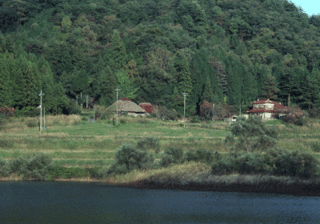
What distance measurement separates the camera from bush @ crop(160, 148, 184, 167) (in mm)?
35875

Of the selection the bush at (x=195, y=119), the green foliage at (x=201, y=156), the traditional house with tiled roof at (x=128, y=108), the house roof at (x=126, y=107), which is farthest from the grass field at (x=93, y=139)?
the bush at (x=195, y=119)

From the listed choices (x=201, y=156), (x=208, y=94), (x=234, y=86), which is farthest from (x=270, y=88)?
(x=201, y=156)

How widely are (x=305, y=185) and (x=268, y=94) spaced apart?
79867 mm

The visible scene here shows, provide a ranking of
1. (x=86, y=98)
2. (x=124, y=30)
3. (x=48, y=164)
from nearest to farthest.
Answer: (x=48, y=164)
(x=86, y=98)
(x=124, y=30)

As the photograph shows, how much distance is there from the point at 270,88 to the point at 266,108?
34.1 feet

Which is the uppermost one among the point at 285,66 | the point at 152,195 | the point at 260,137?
the point at 285,66

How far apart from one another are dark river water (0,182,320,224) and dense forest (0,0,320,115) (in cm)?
4580

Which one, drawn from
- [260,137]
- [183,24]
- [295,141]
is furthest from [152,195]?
[183,24]

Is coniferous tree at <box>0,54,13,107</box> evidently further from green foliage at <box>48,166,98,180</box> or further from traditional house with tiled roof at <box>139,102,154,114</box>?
green foliage at <box>48,166,98,180</box>

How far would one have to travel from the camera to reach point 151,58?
105 meters

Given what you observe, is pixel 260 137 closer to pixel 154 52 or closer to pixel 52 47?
pixel 154 52

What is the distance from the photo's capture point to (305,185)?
1189 inches

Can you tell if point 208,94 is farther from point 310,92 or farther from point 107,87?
point 310,92

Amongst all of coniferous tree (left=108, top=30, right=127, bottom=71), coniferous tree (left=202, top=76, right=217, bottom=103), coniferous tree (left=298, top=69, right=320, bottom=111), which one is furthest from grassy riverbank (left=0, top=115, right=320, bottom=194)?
coniferous tree (left=108, top=30, right=127, bottom=71)
